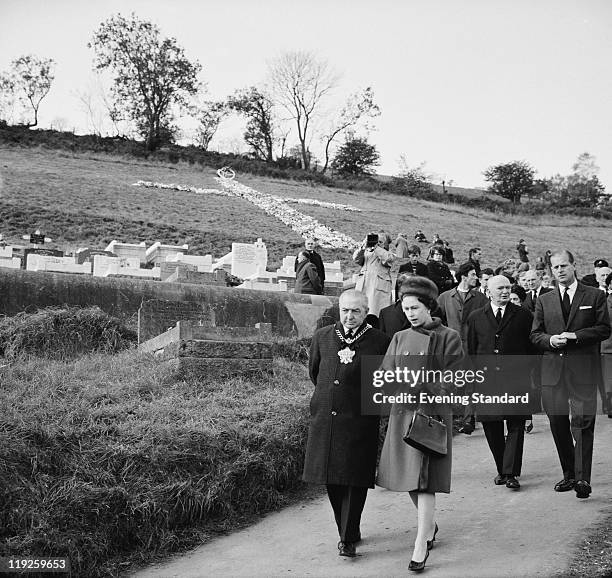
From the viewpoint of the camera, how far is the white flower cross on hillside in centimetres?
3272

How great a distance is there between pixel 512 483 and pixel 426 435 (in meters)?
1.81

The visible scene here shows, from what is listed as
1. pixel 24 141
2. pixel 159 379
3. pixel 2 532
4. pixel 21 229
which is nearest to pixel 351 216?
pixel 21 229

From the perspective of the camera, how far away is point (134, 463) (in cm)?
605

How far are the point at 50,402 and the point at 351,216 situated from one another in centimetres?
3435

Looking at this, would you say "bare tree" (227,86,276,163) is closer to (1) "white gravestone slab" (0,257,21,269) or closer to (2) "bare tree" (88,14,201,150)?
(2) "bare tree" (88,14,201,150)

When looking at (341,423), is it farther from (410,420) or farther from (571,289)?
(571,289)

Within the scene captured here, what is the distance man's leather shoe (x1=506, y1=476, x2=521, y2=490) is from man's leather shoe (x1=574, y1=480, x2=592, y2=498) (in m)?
0.51

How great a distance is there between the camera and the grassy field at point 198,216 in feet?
93.5

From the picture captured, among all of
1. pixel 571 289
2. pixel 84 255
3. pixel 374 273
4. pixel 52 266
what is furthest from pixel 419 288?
pixel 84 255

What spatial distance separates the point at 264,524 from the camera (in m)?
6.15

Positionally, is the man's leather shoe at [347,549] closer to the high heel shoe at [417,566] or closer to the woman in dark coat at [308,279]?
the high heel shoe at [417,566]

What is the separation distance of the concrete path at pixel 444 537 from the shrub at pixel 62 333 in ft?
13.3

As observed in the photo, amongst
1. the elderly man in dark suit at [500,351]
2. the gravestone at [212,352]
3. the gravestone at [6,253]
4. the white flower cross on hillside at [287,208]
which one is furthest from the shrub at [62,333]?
the white flower cross on hillside at [287,208]

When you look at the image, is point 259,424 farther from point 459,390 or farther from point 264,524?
point 459,390
